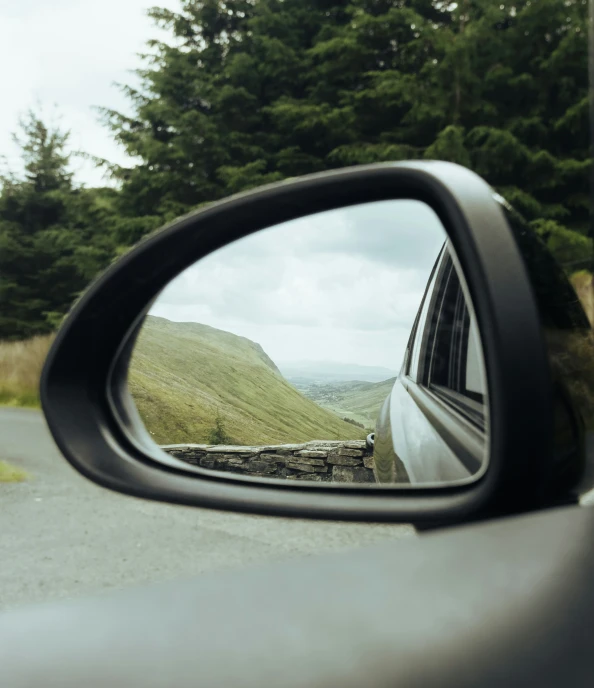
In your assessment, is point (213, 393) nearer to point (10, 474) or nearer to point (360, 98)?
point (10, 474)

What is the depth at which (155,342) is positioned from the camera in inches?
61.7

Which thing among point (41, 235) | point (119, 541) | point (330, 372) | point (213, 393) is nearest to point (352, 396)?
point (330, 372)

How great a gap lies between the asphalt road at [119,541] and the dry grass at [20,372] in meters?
6.30

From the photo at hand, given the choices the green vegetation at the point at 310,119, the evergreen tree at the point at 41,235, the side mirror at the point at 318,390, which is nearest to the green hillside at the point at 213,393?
the side mirror at the point at 318,390

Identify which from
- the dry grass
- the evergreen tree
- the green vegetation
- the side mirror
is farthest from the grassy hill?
the evergreen tree

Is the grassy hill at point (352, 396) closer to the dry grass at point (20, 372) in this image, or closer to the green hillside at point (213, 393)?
the green hillside at point (213, 393)

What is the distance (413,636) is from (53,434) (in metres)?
0.80

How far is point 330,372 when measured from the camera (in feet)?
4.19

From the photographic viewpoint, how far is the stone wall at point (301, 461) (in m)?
1.28

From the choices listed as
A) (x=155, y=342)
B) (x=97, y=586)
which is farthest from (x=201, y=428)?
(x=97, y=586)

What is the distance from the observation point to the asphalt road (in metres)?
4.92

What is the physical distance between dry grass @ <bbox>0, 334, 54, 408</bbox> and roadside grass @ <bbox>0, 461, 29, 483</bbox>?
4.04 metres

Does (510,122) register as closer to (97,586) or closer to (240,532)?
(240,532)

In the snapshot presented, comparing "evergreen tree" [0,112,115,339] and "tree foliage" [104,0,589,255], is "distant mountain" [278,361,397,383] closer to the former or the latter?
"tree foliage" [104,0,589,255]
